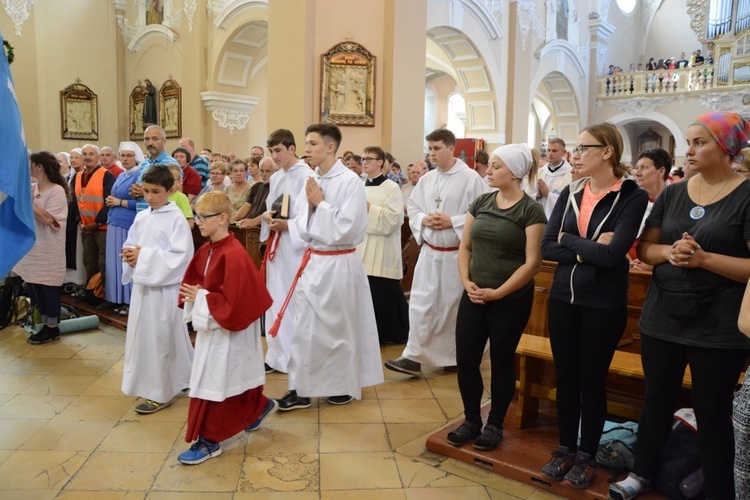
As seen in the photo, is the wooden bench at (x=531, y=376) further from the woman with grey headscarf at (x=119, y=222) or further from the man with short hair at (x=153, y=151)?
the woman with grey headscarf at (x=119, y=222)

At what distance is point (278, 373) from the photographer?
5.04 meters

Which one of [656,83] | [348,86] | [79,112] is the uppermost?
[656,83]

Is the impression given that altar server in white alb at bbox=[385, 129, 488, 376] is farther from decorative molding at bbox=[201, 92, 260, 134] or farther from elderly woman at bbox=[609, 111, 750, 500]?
decorative molding at bbox=[201, 92, 260, 134]

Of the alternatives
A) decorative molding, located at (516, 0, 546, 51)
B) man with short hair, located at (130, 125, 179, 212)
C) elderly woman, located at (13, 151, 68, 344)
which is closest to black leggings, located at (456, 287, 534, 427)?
man with short hair, located at (130, 125, 179, 212)

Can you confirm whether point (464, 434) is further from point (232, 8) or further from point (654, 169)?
point (232, 8)

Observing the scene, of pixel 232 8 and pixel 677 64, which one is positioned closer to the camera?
pixel 232 8

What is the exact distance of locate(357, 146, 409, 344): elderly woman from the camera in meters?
5.61

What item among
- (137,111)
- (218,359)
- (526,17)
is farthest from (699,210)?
(137,111)

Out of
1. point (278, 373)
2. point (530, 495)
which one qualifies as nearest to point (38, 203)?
point (278, 373)

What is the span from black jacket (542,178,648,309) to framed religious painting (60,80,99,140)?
14970mm

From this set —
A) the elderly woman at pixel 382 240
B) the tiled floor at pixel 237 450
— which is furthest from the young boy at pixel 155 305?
the elderly woman at pixel 382 240

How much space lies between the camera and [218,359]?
3473 mm

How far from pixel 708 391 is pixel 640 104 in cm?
1951

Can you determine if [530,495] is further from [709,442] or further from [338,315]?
[338,315]
